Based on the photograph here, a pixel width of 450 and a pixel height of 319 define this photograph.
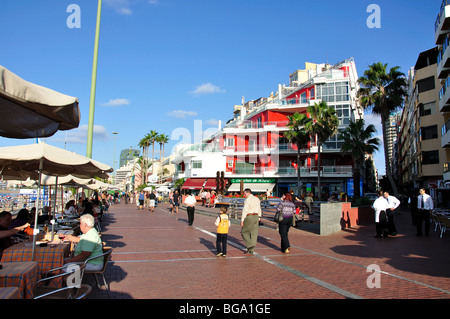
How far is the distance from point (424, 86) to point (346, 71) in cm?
971

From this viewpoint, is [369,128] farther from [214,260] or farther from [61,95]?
[61,95]

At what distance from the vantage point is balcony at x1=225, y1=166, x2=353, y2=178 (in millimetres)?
42875

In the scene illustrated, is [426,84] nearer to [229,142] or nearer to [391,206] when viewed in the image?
[229,142]

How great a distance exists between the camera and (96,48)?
13.2 metres

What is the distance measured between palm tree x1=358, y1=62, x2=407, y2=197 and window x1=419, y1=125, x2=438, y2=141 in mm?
11284

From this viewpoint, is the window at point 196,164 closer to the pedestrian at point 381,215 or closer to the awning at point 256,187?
the awning at point 256,187

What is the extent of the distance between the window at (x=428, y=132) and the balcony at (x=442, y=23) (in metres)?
11.3

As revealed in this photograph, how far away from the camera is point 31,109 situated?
431 cm

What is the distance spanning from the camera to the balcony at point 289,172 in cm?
4288

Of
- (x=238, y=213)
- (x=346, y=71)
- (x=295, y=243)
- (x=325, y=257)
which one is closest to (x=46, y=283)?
(x=325, y=257)

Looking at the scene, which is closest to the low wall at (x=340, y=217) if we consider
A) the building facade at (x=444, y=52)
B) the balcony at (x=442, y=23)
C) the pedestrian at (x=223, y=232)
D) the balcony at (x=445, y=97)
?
the pedestrian at (x=223, y=232)

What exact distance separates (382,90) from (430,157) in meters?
13.4

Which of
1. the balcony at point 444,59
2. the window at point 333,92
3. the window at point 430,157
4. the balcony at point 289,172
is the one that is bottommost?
the balcony at point 289,172

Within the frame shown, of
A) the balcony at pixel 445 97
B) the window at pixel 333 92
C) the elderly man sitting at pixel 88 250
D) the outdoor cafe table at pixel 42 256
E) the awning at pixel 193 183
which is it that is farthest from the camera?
the awning at pixel 193 183
